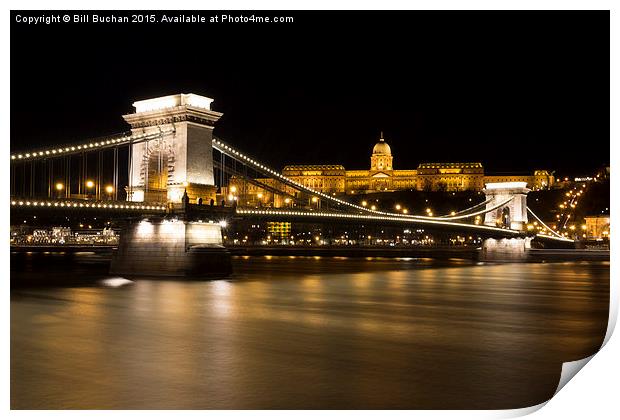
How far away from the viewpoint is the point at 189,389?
33.2 feet

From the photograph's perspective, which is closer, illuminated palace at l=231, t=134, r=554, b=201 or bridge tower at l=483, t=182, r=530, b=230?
bridge tower at l=483, t=182, r=530, b=230

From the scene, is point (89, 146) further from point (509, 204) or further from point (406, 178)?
point (406, 178)

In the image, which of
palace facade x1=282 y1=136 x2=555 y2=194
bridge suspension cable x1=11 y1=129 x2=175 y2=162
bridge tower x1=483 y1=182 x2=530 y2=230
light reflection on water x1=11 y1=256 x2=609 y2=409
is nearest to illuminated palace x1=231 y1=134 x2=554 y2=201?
palace facade x1=282 y1=136 x2=555 y2=194

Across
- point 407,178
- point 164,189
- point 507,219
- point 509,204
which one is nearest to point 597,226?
point 509,204

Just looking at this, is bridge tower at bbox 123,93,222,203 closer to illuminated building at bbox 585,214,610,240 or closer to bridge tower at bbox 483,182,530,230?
bridge tower at bbox 483,182,530,230

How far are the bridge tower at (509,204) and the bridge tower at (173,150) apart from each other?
4292cm

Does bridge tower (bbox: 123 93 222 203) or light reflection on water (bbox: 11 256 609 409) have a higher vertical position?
bridge tower (bbox: 123 93 222 203)

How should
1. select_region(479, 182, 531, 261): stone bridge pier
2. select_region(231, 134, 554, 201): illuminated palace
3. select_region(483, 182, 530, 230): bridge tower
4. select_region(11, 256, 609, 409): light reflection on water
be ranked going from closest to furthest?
select_region(11, 256, 609, 409): light reflection on water, select_region(479, 182, 531, 261): stone bridge pier, select_region(483, 182, 530, 230): bridge tower, select_region(231, 134, 554, 201): illuminated palace

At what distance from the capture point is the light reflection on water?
9.97 metres

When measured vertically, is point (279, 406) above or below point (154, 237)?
below

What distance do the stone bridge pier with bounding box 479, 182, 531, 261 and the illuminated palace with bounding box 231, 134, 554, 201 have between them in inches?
3000

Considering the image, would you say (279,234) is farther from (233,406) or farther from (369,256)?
(233,406)

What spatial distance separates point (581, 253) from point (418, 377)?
54.4 meters
